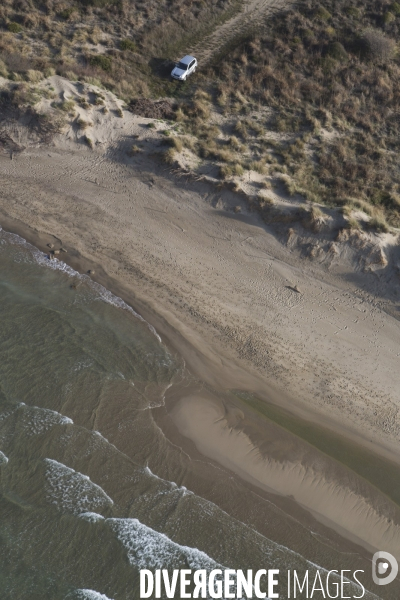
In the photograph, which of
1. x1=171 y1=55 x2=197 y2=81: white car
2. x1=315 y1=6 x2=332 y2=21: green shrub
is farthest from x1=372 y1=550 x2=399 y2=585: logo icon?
x1=315 y1=6 x2=332 y2=21: green shrub

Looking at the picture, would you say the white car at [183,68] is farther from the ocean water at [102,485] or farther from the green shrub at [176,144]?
the ocean water at [102,485]

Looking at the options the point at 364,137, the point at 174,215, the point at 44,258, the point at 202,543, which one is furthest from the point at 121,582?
the point at 364,137

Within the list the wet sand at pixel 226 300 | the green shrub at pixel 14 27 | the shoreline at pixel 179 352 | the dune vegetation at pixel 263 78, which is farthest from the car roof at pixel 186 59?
the shoreline at pixel 179 352

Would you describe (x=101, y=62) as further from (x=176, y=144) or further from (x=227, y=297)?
(x=227, y=297)

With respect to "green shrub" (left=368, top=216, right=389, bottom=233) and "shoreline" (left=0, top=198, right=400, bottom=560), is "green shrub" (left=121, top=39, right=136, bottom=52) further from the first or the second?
"green shrub" (left=368, top=216, right=389, bottom=233)

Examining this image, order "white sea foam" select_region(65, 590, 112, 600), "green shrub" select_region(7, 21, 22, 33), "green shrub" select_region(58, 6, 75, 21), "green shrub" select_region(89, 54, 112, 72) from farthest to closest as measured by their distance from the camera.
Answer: "green shrub" select_region(58, 6, 75, 21) < "green shrub" select_region(7, 21, 22, 33) < "green shrub" select_region(89, 54, 112, 72) < "white sea foam" select_region(65, 590, 112, 600)

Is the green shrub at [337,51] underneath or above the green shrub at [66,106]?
above

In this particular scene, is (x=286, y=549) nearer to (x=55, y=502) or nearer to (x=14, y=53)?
(x=55, y=502)
